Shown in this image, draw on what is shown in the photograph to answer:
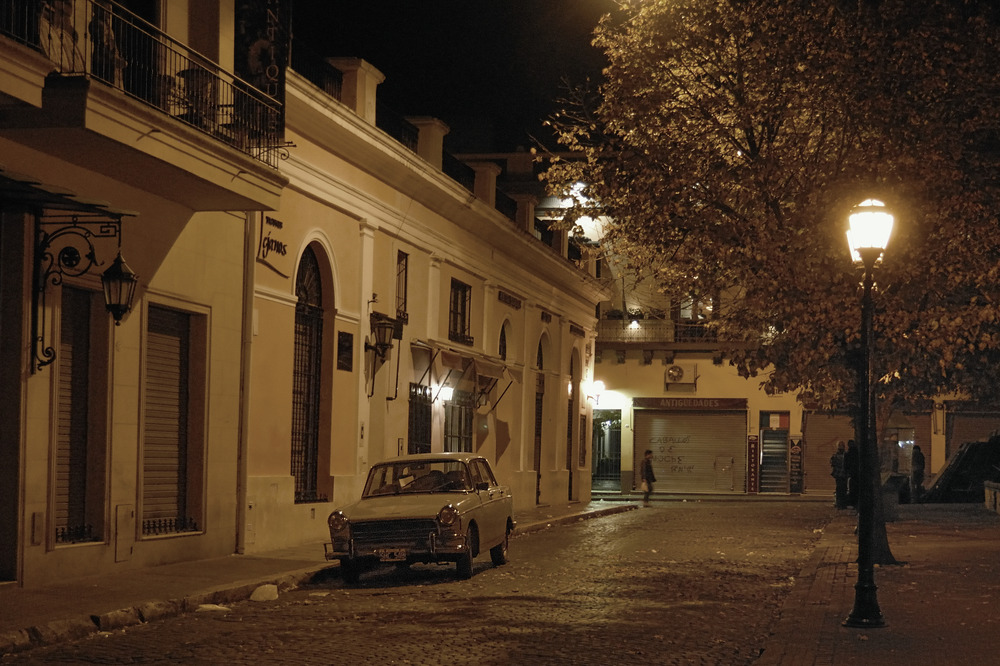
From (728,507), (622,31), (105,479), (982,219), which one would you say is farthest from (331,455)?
(728,507)

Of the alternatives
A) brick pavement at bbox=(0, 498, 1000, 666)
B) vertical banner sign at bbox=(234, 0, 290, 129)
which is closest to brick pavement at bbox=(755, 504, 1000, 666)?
brick pavement at bbox=(0, 498, 1000, 666)

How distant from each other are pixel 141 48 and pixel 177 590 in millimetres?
6304

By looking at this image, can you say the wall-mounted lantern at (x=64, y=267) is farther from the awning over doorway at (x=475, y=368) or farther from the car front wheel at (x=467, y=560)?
the awning over doorway at (x=475, y=368)

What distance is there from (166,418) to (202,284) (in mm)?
1768

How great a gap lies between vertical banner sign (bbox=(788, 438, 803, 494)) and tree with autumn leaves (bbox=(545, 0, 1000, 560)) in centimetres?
2866

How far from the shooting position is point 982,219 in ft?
52.6

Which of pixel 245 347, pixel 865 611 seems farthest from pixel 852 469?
pixel 865 611

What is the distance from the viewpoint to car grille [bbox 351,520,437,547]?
14914 mm

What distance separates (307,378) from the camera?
68.0 feet

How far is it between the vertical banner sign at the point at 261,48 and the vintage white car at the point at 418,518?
487 cm

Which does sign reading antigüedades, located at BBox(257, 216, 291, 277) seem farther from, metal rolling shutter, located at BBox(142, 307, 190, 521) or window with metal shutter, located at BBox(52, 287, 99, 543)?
window with metal shutter, located at BBox(52, 287, 99, 543)

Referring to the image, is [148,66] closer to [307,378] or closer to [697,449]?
[307,378]

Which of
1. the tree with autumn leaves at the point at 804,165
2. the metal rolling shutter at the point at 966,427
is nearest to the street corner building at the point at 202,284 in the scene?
the tree with autumn leaves at the point at 804,165

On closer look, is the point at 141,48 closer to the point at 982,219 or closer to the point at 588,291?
the point at 982,219
